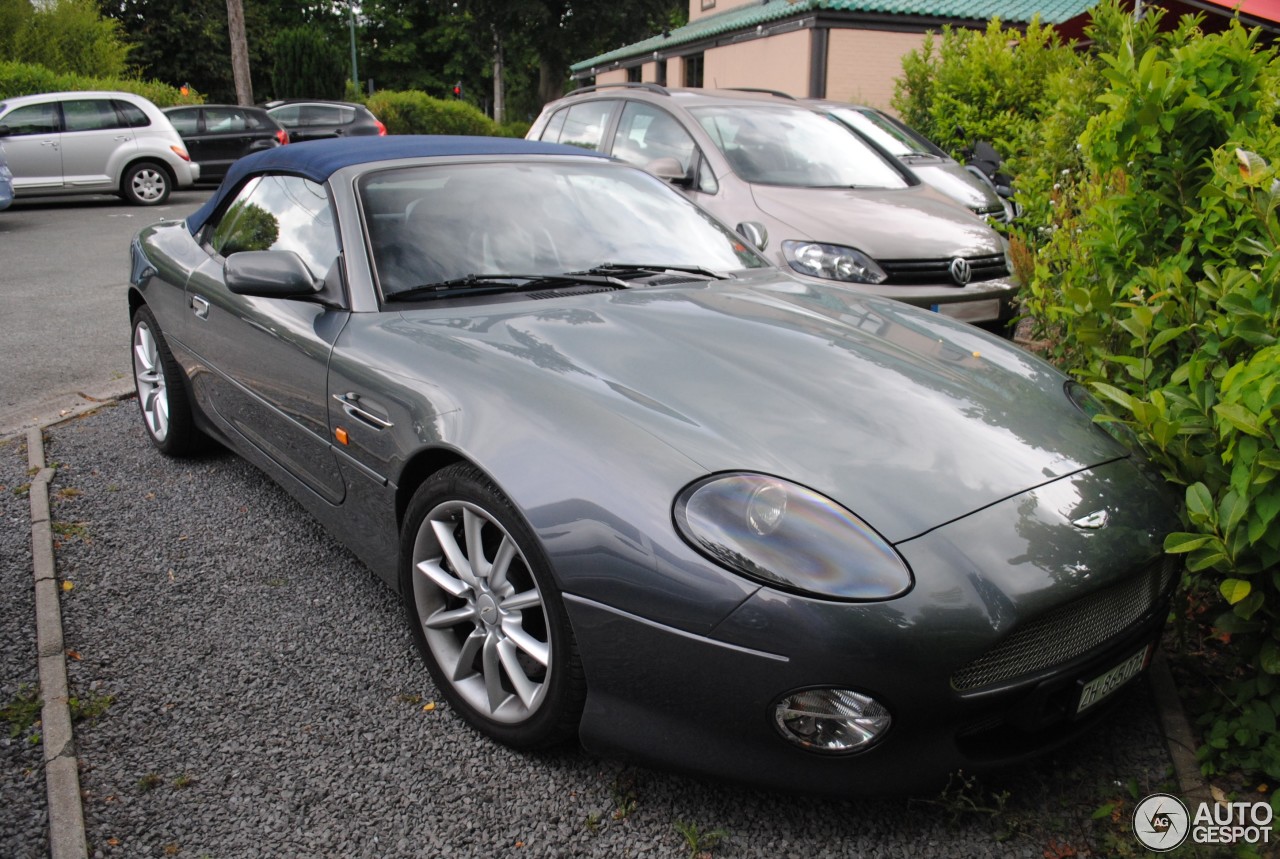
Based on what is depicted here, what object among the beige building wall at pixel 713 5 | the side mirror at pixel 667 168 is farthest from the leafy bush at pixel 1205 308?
the beige building wall at pixel 713 5

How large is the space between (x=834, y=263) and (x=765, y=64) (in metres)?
19.3

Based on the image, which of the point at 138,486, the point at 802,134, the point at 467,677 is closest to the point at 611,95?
the point at 802,134

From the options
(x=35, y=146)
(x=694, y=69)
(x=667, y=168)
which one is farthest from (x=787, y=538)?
(x=694, y=69)

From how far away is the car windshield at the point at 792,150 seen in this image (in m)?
6.30

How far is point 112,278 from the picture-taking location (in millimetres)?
9453

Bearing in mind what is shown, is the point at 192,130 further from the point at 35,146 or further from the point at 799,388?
the point at 799,388

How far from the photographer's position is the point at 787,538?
2.02 meters

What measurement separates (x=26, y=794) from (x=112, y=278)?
27.0ft

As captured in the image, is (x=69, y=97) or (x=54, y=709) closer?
(x=54, y=709)

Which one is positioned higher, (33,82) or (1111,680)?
(33,82)

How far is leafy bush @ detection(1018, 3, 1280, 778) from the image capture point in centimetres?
213

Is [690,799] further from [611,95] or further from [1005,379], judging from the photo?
[611,95]

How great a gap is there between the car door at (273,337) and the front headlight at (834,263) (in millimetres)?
2762

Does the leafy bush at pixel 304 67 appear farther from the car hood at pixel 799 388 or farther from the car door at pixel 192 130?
the car hood at pixel 799 388
